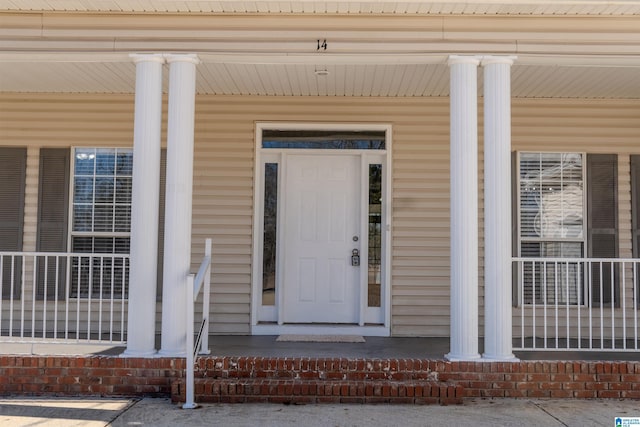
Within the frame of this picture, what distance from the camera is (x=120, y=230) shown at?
695cm

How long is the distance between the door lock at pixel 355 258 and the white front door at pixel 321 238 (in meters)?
0.04

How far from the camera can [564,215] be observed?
7.01 metres

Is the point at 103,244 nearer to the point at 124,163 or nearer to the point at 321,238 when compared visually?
the point at 124,163

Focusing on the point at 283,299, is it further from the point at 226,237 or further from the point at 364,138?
the point at 364,138

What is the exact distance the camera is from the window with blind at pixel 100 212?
22.7ft

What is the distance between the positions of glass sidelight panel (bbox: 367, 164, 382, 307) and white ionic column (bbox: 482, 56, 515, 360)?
6.47 feet

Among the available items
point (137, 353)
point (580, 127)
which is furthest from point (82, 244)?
point (580, 127)

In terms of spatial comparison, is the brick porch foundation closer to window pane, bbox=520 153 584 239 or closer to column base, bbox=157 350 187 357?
column base, bbox=157 350 187 357

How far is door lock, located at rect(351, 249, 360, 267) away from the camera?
23.2 feet

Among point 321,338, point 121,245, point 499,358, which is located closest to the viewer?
point 499,358

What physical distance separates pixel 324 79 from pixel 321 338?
111 inches

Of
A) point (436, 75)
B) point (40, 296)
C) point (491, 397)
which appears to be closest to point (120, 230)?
point (40, 296)

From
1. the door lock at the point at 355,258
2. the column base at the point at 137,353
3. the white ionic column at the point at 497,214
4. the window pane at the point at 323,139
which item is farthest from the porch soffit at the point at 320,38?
the column base at the point at 137,353

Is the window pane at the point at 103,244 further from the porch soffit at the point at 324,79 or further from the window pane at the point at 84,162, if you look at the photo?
the porch soffit at the point at 324,79
